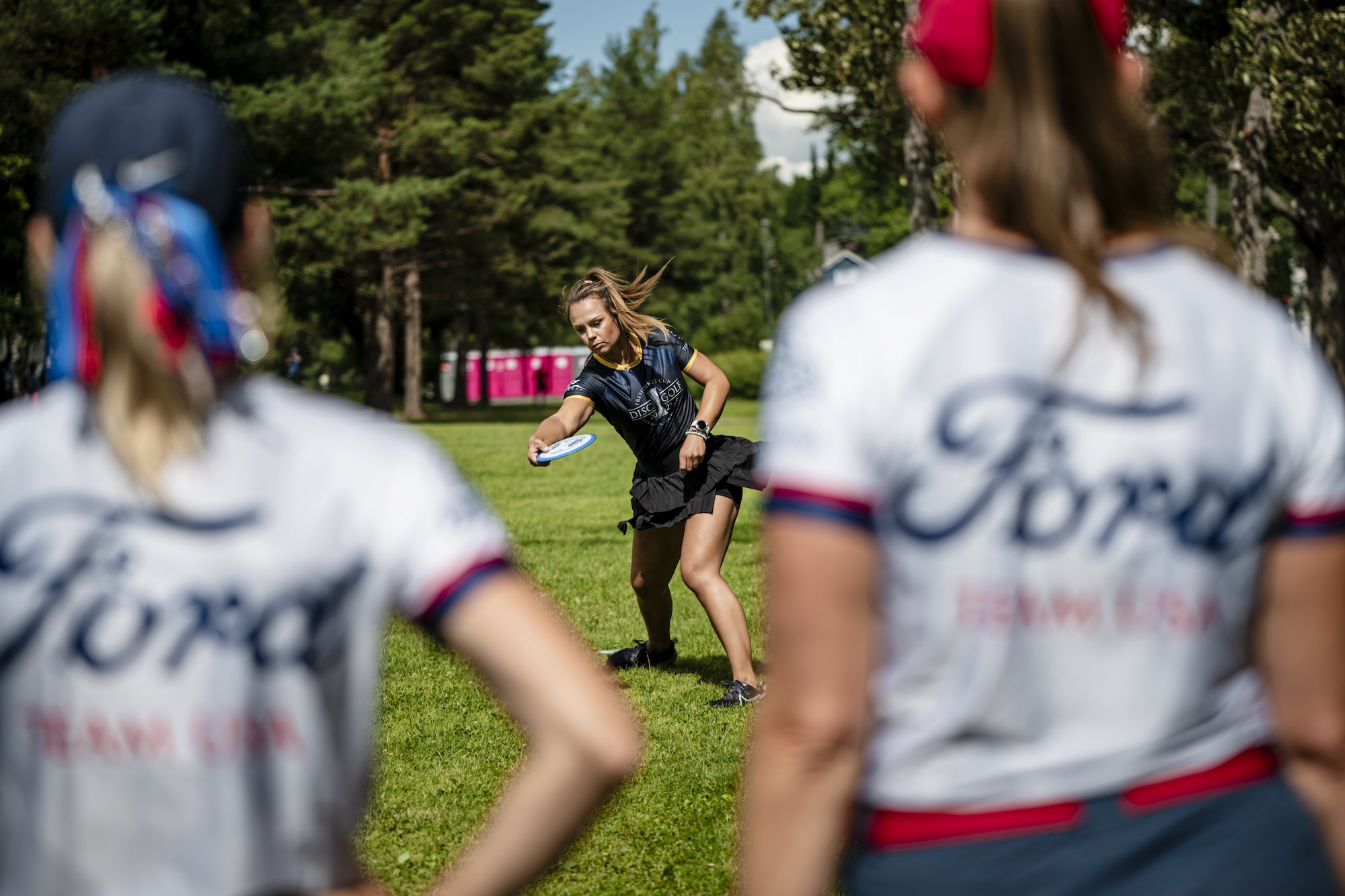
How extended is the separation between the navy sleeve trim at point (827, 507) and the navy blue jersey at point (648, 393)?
19.2ft

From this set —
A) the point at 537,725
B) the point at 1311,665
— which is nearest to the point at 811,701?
the point at 537,725

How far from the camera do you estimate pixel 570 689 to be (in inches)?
60.1

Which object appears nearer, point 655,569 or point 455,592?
point 455,592

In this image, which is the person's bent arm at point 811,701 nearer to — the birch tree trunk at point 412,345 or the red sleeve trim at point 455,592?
the red sleeve trim at point 455,592

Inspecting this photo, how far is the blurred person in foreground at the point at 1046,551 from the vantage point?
162 cm

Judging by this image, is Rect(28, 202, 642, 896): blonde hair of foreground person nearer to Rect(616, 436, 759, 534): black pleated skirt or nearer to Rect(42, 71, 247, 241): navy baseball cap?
Rect(42, 71, 247, 241): navy baseball cap

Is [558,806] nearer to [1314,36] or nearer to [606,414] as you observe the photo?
[606,414]

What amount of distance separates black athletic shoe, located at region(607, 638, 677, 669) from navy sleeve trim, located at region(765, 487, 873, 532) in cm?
685

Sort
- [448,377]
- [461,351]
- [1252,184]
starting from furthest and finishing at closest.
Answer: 1. [448,377]
2. [461,351]
3. [1252,184]

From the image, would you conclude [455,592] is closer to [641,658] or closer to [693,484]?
[693,484]

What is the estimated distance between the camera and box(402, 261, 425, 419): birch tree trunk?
1967 inches

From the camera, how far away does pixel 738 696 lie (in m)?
7.32

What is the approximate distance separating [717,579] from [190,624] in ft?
18.9

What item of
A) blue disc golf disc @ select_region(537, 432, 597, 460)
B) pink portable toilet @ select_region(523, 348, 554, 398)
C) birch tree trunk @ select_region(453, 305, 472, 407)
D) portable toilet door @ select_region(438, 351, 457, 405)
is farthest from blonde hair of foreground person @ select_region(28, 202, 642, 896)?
portable toilet door @ select_region(438, 351, 457, 405)
